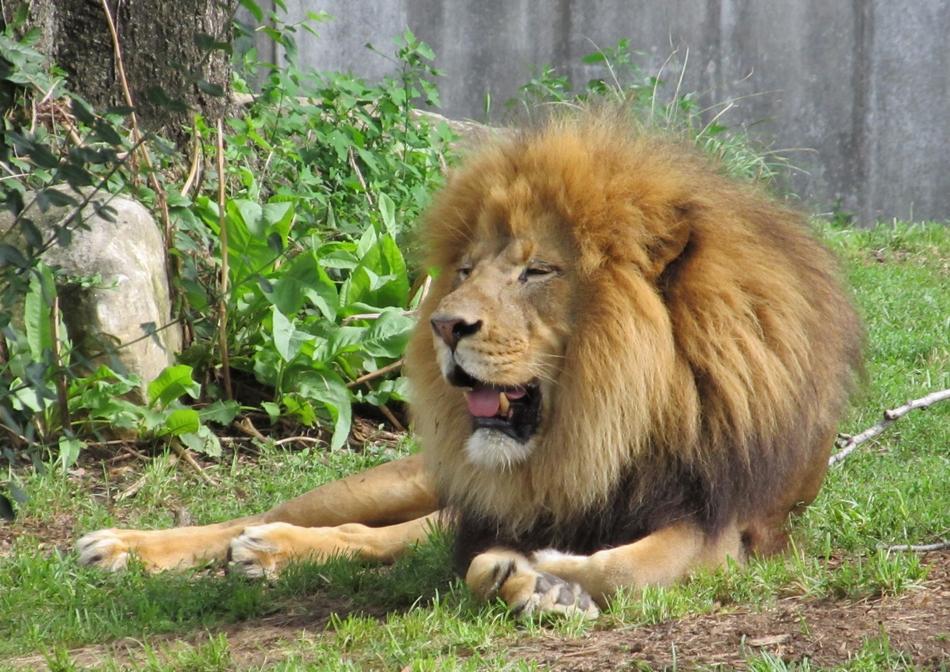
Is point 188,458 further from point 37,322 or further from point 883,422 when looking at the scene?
point 883,422

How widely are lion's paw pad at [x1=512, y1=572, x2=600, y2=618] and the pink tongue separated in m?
0.44

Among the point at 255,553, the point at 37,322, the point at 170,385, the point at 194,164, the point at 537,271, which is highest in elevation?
the point at 194,164

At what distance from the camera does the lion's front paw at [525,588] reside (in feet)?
11.0

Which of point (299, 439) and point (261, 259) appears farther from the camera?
point (261, 259)

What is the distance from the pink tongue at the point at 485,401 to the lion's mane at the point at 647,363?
0.11 meters

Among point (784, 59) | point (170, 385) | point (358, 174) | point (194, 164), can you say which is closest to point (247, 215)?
point (194, 164)

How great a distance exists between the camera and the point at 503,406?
3621 millimetres

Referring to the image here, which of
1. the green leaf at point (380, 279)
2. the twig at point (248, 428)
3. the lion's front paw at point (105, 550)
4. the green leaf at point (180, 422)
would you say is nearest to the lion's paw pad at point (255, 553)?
the lion's front paw at point (105, 550)

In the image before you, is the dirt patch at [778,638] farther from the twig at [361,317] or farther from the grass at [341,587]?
the twig at [361,317]

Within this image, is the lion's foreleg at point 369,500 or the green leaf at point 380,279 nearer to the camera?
the lion's foreleg at point 369,500

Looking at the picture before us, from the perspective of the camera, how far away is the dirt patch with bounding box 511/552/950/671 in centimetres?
291

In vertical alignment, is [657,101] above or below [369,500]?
above

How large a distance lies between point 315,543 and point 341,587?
14.1 inches

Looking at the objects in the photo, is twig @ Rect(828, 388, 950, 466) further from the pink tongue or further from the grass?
the pink tongue
